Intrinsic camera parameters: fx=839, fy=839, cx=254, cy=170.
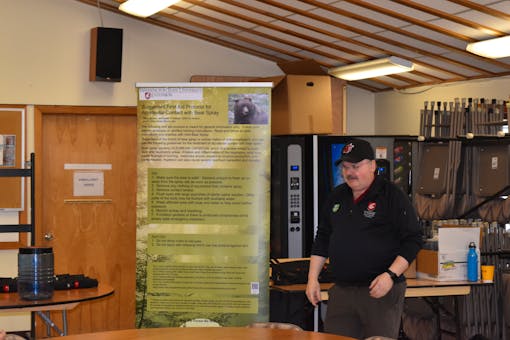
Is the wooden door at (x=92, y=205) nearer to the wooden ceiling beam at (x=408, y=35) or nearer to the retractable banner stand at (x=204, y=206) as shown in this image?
the wooden ceiling beam at (x=408, y=35)

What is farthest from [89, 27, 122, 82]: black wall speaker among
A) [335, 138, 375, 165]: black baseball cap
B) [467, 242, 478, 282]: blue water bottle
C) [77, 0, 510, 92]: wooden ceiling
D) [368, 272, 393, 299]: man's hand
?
[368, 272, 393, 299]: man's hand

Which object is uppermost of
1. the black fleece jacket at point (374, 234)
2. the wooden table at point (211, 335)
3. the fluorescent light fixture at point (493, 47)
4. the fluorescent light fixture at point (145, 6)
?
the fluorescent light fixture at point (145, 6)

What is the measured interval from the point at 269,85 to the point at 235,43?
397 cm

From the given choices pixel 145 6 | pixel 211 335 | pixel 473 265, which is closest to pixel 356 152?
pixel 211 335

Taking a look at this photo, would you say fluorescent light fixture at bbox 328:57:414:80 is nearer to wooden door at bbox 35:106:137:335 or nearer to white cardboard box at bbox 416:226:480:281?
white cardboard box at bbox 416:226:480:281

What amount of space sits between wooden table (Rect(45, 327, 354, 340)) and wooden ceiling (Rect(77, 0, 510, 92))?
3131 millimetres

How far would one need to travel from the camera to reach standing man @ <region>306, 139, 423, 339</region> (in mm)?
4125

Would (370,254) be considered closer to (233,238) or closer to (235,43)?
(233,238)

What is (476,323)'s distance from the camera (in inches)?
251

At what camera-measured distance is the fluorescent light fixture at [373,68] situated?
24.1ft

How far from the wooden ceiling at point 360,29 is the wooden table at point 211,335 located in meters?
3.13

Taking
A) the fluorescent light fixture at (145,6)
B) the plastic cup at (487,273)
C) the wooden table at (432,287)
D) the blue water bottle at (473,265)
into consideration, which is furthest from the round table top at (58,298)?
the fluorescent light fixture at (145,6)

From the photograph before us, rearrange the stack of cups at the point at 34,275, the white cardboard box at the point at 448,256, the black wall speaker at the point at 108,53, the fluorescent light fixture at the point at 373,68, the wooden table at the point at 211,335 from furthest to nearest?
the black wall speaker at the point at 108,53
the fluorescent light fixture at the point at 373,68
the white cardboard box at the point at 448,256
the stack of cups at the point at 34,275
the wooden table at the point at 211,335

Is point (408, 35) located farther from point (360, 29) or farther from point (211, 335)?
point (211, 335)
